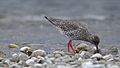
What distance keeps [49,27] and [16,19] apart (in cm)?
327

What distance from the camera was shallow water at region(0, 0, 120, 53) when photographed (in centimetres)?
1834

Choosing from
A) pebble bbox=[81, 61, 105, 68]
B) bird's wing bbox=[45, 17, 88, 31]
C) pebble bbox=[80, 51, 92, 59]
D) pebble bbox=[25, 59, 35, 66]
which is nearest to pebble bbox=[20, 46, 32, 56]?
bird's wing bbox=[45, 17, 88, 31]

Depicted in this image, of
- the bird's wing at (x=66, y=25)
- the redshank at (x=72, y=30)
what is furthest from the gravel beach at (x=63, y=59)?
the bird's wing at (x=66, y=25)

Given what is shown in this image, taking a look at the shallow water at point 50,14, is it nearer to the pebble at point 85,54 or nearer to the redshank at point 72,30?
the redshank at point 72,30

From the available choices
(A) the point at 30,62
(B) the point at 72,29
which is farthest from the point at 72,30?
(A) the point at 30,62

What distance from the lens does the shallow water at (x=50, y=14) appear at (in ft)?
60.2

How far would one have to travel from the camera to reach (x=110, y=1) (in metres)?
31.3

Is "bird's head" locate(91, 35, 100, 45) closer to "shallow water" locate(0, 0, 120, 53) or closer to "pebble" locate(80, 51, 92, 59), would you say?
"pebble" locate(80, 51, 92, 59)

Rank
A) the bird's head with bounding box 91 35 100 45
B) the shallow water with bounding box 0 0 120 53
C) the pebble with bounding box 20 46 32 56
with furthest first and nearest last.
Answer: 1. the shallow water with bounding box 0 0 120 53
2. the bird's head with bounding box 91 35 100 45
3. the pebble with bounding box 20 46 32 56

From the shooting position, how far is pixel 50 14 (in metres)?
27.1

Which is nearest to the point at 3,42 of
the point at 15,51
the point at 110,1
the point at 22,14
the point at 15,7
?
the point at 15,51

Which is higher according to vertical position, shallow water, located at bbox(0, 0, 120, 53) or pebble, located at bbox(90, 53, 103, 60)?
shallow water, located at bbox(0, 0, 120, 53)

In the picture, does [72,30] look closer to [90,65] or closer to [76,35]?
[76,35]

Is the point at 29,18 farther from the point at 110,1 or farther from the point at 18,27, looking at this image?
the point at 110,1
